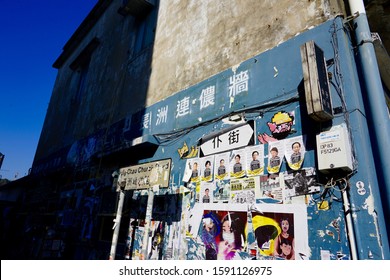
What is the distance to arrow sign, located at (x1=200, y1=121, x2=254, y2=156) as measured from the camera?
13.8 feet

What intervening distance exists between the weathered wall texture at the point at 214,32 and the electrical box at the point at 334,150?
73.8 inches

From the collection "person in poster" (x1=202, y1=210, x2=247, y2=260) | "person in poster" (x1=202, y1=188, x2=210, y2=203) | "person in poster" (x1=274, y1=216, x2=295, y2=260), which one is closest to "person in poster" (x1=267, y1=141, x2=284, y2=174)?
"person in poster" (x1=274, y1=216, x2=295, y2=260)

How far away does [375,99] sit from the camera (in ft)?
10.6

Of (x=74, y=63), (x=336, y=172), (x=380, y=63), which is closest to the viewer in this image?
(x=336, y=172)

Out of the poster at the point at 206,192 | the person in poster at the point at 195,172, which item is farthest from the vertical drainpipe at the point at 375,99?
the person in poster at the point at 195,172

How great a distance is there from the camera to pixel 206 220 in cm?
437

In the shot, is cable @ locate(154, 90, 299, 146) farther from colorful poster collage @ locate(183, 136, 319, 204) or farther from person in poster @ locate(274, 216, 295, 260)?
person in poster @ locate(274, 216, 295, 260)

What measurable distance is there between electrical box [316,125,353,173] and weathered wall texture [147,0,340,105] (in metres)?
1.87

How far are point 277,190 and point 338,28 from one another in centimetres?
244

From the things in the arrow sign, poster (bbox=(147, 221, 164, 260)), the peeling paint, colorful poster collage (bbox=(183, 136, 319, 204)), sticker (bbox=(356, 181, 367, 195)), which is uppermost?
the arrow sign

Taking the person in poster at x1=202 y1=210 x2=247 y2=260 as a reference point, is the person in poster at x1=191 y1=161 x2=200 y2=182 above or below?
above

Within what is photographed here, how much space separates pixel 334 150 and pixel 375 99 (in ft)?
3.17
